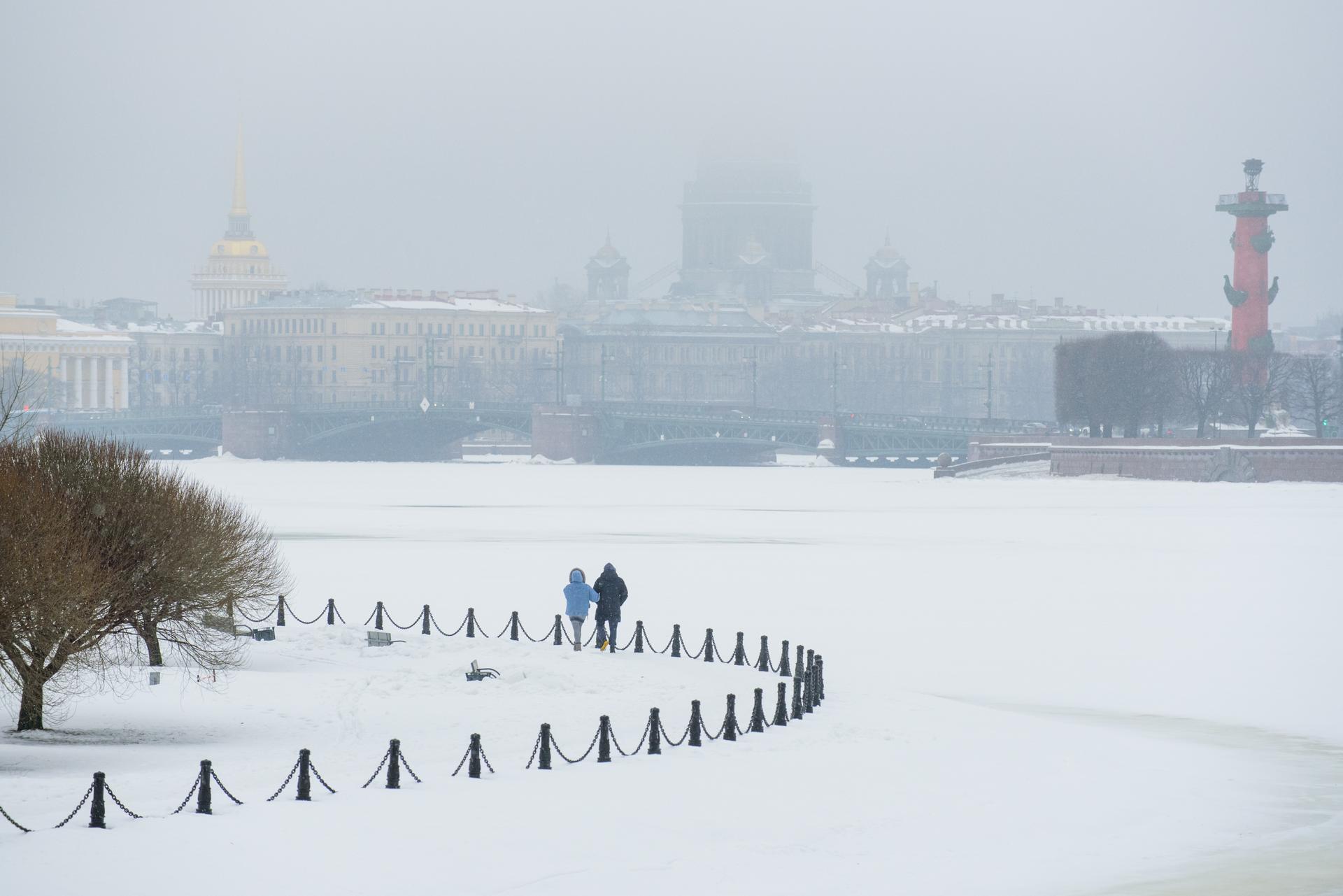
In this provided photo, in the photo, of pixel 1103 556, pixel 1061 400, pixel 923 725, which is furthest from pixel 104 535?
pixel 1061 400

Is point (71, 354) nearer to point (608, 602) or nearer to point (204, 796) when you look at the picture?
point (608, 602)

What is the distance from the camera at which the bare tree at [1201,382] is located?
81.4 m

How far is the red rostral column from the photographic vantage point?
8538 cm

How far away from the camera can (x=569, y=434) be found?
96875 millimetres

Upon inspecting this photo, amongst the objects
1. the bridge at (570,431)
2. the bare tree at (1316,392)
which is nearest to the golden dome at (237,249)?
the bridge at (570,431)

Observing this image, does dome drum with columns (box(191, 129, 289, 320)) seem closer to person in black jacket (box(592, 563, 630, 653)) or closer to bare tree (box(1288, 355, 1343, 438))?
bare tree (box(1288, 355, 1343, 438))

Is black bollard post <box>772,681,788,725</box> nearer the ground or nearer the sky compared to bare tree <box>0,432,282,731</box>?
nearer the ground

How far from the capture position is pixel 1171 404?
3199 inches

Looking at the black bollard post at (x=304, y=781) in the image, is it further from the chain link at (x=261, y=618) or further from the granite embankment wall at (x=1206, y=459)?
the granite embankment wall at (x=1206, y=459)

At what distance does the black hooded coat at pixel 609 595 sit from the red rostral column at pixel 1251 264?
65797 mm

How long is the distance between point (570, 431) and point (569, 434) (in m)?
0.15

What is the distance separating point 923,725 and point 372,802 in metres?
5.52

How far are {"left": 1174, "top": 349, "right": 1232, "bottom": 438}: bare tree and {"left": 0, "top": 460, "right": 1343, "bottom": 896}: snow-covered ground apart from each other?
45828 mm

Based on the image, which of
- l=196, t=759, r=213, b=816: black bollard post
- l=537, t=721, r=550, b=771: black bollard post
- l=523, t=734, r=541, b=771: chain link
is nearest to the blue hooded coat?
l=523, t=734, r=541, b=771: chain link
